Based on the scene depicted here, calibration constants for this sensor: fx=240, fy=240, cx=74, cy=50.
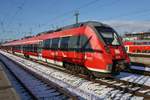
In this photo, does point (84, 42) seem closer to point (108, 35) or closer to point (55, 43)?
point (108, 35)

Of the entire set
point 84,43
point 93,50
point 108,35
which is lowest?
point 93,50

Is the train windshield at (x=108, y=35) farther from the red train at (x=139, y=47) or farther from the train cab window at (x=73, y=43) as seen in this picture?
the red train at (x=139, y=47)

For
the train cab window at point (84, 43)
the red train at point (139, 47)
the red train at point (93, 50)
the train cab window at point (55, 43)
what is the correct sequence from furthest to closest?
the red train at point (139, 47), the train cab window at point (55, 43), the train cab window at point (84, 43), the red train at point (93, 50)

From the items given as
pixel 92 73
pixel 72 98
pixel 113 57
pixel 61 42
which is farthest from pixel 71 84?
pixel 61 42

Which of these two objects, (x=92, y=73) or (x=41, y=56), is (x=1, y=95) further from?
(x=41, y=56)

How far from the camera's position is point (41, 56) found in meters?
23.6

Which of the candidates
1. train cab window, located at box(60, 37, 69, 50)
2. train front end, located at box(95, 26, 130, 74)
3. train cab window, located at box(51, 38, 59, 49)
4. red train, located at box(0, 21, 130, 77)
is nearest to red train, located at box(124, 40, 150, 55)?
train cab window, located at box(51, 38, 59, 49)

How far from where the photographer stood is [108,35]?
1322cm

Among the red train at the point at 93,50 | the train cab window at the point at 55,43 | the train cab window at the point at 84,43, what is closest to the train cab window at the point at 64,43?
the red train at the point at 93,50

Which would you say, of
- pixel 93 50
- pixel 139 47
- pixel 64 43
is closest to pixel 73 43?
pixel 64 43

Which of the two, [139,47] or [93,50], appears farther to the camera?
[139,47]

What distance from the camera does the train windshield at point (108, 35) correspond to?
12.9m

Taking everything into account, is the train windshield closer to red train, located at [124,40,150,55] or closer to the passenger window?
the passenger window

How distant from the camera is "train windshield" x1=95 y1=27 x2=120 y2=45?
1286cm
